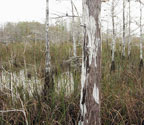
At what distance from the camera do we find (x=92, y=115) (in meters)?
1.40

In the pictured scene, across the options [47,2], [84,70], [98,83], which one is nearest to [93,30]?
[84,70]

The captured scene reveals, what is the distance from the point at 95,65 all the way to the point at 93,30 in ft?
1.12

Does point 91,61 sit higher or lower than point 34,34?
lower

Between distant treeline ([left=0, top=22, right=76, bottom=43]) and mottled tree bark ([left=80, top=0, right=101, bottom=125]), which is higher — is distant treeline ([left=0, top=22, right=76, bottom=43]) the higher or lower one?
the higher one

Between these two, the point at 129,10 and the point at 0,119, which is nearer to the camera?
the point at 0,119

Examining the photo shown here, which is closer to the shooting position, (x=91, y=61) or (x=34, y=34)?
(x=91, y=61)

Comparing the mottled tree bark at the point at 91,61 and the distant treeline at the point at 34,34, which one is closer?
the mottled tree bark at the point at 91,61

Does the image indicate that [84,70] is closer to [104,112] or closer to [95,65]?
[95,65]

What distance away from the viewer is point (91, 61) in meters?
1.33

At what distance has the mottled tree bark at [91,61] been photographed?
1315mm

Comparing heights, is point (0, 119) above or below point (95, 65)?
below

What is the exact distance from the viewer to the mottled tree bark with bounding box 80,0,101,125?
4.32ft

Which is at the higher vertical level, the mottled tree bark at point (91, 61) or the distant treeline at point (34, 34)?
the distant treeline at point (34, 34)

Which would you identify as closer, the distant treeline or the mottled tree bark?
the mottled tree bark
